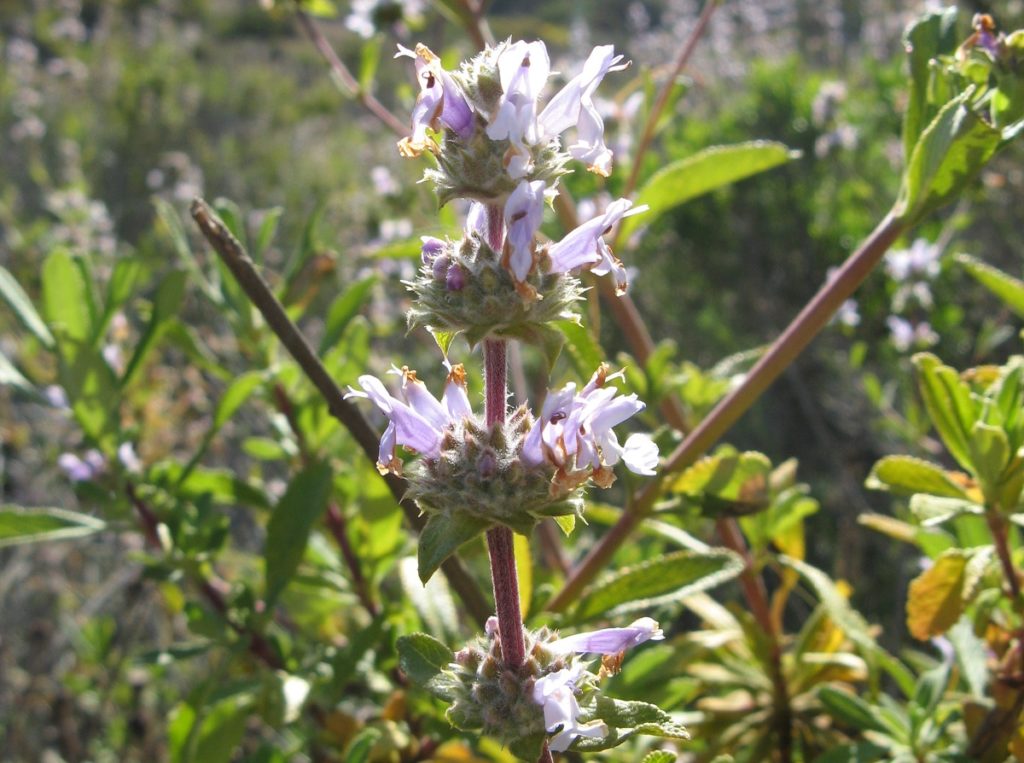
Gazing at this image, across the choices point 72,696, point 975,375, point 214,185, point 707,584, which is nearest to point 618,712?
point 707,584

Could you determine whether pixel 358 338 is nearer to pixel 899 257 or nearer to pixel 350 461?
pixel 350 461

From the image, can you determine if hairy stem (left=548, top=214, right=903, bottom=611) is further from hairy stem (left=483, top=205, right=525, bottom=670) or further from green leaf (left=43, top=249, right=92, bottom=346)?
green leaf (left=43, top=249, right=92, bottom=346)

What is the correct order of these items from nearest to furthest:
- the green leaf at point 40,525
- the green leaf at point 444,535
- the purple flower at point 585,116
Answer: the green leaf at point 444,535 < the purple flower at point 585,116 < the green leaf at point 40,525

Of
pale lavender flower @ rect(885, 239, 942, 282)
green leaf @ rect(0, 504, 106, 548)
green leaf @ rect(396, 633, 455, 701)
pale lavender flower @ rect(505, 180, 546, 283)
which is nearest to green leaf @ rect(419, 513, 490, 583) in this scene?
green leaf @ rect(396, 633, 455, 701)

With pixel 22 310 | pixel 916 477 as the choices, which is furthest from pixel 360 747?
pixel 22 310

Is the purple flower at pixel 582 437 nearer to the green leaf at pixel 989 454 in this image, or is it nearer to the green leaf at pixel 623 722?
the green leaf at pixel 623 722

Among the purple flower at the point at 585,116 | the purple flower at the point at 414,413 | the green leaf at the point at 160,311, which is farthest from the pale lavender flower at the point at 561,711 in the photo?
the green leaf at the point at 160,311

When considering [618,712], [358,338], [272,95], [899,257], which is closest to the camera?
[618,712]
